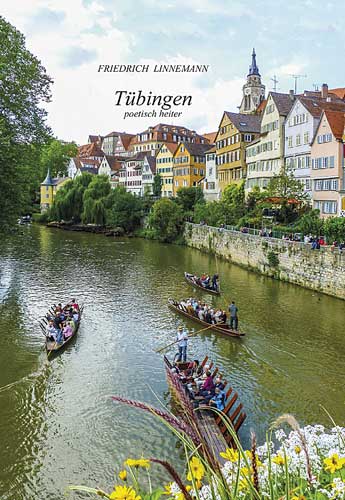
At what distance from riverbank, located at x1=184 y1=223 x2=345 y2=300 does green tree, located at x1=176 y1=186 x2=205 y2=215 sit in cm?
1407

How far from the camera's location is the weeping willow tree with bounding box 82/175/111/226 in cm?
6419

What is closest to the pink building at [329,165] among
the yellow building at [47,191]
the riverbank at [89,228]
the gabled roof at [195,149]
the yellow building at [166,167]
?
the gabled roof at [195,149]

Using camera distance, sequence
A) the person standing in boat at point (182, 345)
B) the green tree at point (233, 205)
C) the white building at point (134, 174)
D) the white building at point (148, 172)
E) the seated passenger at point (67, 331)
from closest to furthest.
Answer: the person standing in boat at point (182, 345) → the seated passenger at point (67, 331) → the green tree at point (233, 205) → the white building at point (148, 172) → the white building at point (134, 174)

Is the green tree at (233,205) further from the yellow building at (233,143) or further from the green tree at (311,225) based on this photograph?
the green tree at (311,225)

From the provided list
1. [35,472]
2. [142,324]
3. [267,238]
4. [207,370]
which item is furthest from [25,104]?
[35,472]

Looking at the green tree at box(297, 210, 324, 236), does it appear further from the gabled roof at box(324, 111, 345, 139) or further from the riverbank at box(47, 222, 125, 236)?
the riverbank at box(47, 222, 125, 236)

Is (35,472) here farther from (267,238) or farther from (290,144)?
(290,144)

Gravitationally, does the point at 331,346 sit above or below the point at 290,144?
below

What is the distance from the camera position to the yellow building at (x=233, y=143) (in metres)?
50.1

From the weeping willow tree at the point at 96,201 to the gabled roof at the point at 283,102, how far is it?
28675 mm

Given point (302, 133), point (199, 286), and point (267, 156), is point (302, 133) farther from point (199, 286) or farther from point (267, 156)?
point (199, 286)

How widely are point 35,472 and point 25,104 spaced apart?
21699 mm

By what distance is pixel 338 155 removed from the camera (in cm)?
3294

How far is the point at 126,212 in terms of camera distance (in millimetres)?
61156
